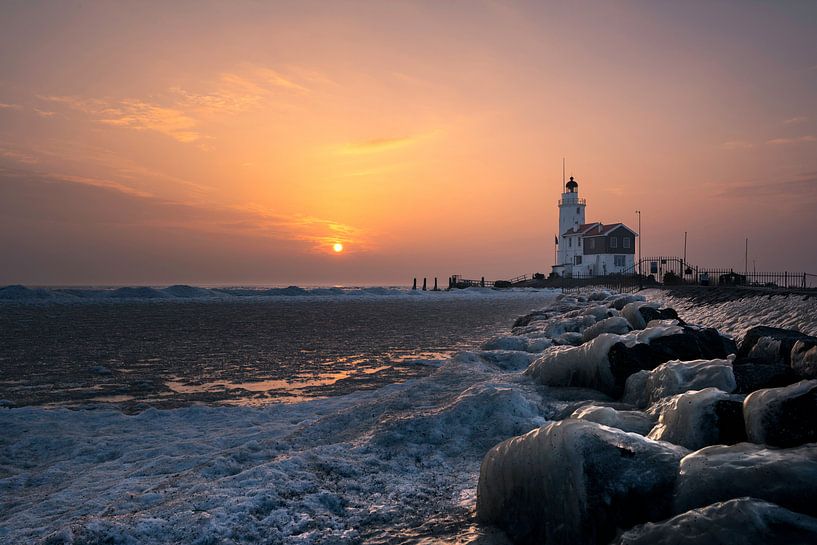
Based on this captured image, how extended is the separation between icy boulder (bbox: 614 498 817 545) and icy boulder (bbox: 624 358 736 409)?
3124 mm

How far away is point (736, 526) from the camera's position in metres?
2.84

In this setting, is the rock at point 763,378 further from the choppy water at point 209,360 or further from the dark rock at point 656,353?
the choppy water at point 209,360

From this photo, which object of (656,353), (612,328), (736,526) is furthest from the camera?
(612,328)

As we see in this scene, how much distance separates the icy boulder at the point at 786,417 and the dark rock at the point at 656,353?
3706mm

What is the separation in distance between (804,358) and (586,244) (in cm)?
7212

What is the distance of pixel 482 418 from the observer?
665cm

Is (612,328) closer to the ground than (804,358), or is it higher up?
closer to the ground

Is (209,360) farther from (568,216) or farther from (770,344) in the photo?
(568,216)

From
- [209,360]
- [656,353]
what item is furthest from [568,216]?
[656,353]

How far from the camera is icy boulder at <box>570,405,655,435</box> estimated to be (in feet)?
15.5

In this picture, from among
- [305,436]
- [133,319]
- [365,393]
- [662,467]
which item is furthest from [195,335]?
[662,467]

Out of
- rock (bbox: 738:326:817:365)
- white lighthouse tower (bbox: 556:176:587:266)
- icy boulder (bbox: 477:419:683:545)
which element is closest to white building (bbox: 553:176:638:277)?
white lighthouse tower (bbox: 556:176:587:266)

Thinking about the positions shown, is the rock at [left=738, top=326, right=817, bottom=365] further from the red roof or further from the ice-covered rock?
the red roof

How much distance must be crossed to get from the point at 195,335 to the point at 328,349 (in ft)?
21.9
